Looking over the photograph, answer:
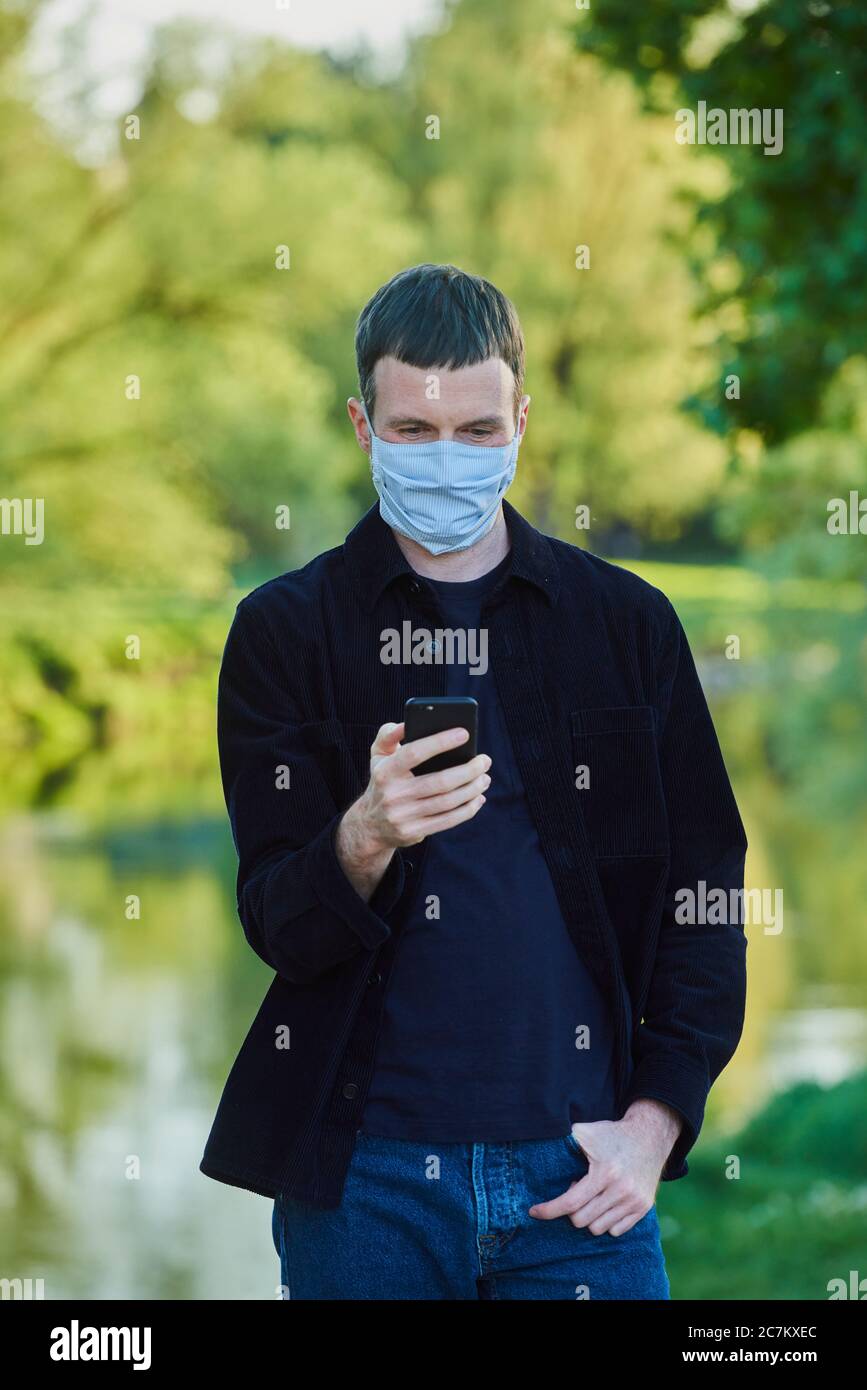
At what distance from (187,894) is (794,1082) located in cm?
776

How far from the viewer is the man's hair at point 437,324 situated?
2045mm

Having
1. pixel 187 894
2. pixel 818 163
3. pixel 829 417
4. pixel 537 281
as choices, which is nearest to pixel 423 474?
pixel 818 163

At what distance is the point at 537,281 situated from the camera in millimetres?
26500

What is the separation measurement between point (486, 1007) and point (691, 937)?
12.0 inches

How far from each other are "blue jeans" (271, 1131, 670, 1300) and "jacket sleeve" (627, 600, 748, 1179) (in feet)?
0.54

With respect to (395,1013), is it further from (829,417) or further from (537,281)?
(537,281)

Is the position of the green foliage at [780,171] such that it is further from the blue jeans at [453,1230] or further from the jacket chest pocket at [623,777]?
the blue jeans at [453,1230]

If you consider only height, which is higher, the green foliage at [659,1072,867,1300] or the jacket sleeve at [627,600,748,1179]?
the jacket sleeve at [627,600,748,1179]

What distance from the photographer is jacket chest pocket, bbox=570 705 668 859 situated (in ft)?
6.86

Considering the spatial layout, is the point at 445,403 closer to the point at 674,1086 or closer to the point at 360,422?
the point at 360,422

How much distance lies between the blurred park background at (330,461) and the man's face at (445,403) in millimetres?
2614

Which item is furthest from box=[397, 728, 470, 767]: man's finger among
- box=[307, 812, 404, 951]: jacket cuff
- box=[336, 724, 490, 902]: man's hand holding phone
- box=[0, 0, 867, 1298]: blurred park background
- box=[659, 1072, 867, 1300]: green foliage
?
box=[659, 1072, 867, 1300]: green foliage

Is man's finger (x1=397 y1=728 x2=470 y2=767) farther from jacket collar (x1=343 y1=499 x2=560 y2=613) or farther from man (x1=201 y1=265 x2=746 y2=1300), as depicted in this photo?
jacket collar (x1=343 y1=499 x2=560 y2=613)

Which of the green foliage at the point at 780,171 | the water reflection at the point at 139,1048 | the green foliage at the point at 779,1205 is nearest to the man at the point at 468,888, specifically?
the green foliage at the point at 780,171
